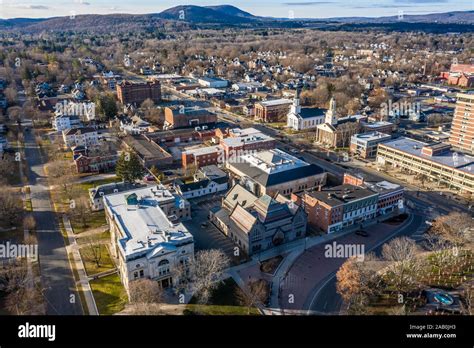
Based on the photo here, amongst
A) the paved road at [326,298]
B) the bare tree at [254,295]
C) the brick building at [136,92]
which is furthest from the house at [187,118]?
the paved road at [326,298]

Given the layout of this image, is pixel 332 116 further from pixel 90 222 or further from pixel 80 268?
pixel 80 268

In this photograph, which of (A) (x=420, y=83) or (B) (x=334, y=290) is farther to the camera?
(A) (x=420, y=83)

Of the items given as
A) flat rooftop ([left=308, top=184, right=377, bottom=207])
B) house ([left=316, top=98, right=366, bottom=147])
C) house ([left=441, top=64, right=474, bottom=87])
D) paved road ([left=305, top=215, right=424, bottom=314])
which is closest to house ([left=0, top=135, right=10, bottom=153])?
flat rooftop ([left=308, top=184, right=377, bottom=207])

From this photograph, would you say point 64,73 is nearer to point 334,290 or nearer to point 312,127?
point 312,127

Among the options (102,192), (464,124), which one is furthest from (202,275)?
(464,124)

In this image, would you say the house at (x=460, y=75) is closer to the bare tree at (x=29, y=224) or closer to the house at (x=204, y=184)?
the house at (x=204, y=184)

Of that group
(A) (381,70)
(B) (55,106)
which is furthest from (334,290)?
(A) (381,70)
